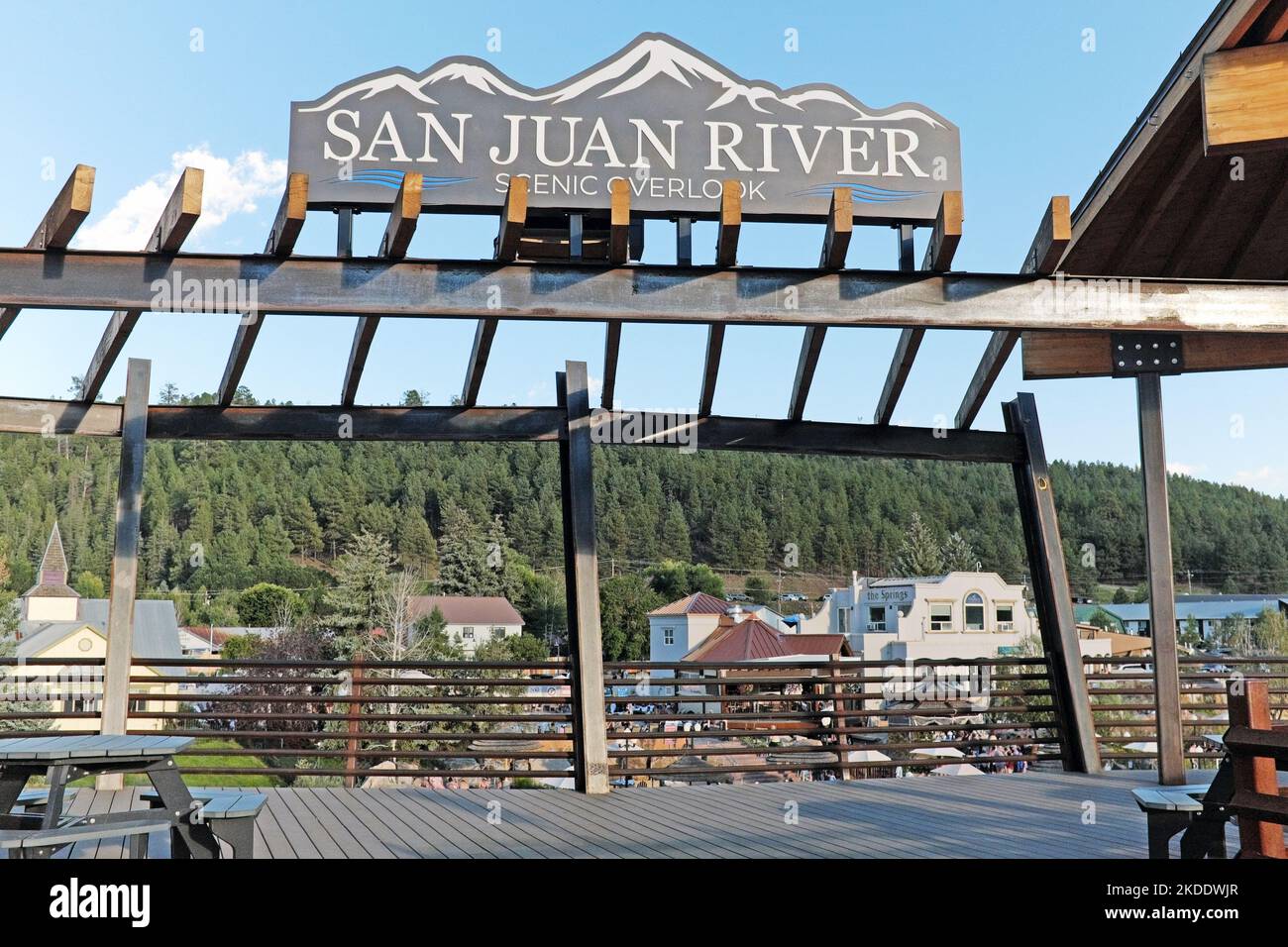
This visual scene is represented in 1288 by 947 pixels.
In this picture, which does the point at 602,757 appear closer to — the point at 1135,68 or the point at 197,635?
the point at 197,635

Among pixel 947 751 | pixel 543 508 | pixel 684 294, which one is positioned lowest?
pixel 947 751

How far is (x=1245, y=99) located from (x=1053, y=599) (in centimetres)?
356

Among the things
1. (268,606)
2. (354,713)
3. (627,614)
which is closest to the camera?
(354,713)

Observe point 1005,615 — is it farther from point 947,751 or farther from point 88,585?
point 88,585

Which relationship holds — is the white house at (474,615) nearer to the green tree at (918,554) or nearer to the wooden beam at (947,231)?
the green tree at (918,554)

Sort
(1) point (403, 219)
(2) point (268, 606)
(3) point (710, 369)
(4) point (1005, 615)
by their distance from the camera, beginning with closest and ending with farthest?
(1) point (403, 219), (3) point (710, 369), (2) point (268, 606), (4) point (1005, 615)

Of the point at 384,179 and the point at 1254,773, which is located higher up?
the point at 384,179

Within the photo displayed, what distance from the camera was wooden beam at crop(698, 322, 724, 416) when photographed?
635 cm

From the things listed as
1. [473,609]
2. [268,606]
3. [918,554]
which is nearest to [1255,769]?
[268,606]

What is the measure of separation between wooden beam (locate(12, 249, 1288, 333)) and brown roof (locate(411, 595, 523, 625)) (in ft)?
123

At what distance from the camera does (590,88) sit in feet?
19.7

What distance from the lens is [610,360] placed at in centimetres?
668
